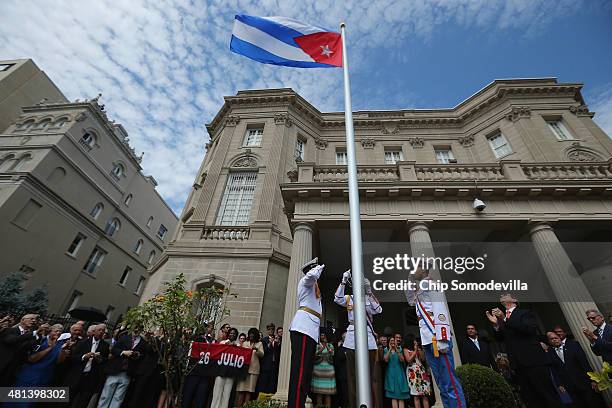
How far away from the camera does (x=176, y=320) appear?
534 cm

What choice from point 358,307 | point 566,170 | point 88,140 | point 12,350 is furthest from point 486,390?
point 88,140

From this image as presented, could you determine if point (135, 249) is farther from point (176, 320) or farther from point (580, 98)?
point (580, 98)

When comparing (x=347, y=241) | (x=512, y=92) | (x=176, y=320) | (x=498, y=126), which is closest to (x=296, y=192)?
(x=347, y=241)

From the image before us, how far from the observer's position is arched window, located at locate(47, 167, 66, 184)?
2202 cm

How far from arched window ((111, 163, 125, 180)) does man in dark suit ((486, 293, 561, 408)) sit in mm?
33694

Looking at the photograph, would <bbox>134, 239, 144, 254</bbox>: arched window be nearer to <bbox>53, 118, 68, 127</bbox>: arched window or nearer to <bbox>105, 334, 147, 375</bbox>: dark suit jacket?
<bbox>53, 118, 68, 127</bbox>: arched window

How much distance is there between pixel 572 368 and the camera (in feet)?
18.8

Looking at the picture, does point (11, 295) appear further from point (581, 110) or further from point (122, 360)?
point (581, 110)

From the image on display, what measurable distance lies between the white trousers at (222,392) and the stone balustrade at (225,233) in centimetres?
732

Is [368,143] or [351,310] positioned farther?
[368,143]

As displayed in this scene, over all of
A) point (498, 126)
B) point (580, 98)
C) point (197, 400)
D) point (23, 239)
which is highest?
point (580, 98)

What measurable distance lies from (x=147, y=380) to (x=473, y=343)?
7.70 meters

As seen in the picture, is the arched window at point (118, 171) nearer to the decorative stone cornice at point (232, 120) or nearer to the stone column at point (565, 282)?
the decorative stone cornice at point (232, 120)

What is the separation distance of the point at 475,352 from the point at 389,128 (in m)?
15.6
